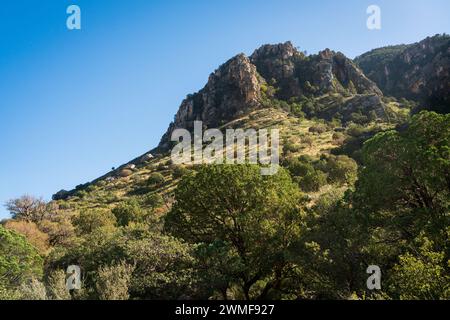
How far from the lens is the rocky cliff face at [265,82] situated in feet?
491

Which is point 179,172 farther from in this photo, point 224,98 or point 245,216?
point 245,216

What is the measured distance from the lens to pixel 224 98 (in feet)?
499

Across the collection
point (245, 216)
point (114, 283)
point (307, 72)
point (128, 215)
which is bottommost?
Result: point (128, 215)

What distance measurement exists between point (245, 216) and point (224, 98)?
128m

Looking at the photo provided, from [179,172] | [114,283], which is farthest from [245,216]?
[179,172]

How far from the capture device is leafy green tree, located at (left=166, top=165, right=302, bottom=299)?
26797mm

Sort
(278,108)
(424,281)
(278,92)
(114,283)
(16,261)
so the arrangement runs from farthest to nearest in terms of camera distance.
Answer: (278,92), (278,108), (16,261), (114,283), (424,281)

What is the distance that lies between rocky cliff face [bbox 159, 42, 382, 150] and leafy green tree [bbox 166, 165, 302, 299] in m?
114

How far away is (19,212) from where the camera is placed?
219 ft

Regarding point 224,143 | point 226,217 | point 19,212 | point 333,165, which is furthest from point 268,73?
point 226,217

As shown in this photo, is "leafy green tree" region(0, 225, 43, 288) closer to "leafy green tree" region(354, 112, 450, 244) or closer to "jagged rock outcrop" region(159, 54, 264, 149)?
"leafy green tree" region(354, 112, 450, 244)

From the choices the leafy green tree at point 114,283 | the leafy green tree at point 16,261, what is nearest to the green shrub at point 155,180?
the leafy green tree at point 16,261

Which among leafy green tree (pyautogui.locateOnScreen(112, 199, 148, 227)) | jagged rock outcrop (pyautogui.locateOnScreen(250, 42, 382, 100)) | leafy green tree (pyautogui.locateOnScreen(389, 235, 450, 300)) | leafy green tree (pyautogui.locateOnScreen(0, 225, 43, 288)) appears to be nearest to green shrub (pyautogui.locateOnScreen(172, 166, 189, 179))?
leafy green tree (pyautogui.locateOnScreen(112, 199, 148, 227))

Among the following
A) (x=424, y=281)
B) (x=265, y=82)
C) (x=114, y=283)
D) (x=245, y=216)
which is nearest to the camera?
(x=424, y=281)
